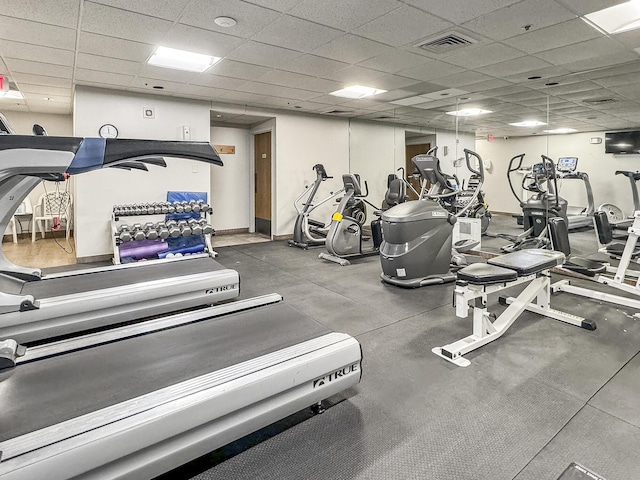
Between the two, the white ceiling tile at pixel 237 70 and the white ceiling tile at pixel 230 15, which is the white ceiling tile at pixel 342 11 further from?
the white ceiling tile at pixel 237 70

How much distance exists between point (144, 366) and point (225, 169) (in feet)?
22.5

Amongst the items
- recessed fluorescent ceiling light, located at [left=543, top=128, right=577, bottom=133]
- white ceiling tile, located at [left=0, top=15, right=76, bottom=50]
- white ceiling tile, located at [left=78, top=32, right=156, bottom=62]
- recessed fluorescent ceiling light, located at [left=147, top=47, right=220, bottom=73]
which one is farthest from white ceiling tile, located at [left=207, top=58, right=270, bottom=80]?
recessed fluorescent ceiling light, located at [left=543, top=128, right=577, bottom=133]

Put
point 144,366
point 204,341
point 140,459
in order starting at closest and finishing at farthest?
point 140,459
point 144,366
point 204,341

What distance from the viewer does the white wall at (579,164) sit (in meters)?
4.36

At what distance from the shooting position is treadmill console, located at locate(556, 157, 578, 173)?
465 cm

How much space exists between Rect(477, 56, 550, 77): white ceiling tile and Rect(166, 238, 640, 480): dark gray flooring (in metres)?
2.82

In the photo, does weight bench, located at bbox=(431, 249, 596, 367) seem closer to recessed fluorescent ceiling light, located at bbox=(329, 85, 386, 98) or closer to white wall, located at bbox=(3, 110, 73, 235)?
recessed fluorescent ceiling light, located at bbox=(329, 85, 386, 98)

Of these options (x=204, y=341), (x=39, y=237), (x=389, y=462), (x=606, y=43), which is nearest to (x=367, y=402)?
(x=389, y=462)

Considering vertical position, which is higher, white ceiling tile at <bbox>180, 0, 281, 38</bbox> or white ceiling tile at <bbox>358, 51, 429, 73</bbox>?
white ceiling tile at <bbox>358, 51, 429, 73</bbox>

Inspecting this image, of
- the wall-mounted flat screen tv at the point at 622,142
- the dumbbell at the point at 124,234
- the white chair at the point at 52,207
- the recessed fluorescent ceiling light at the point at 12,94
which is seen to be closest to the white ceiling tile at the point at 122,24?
the dumbbell at the point at 124,234

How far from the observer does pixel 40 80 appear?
518 centimetres

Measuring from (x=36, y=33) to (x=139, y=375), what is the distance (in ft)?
11.8

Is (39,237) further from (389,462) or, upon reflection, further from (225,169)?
(389,462)

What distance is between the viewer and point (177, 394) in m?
1.60
